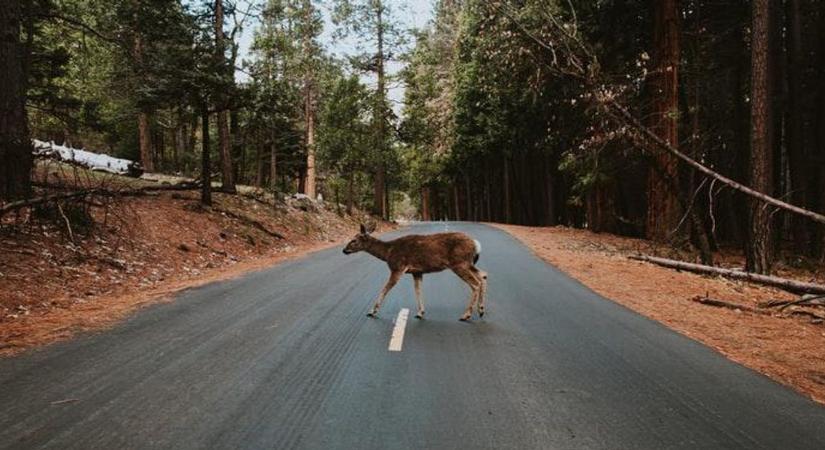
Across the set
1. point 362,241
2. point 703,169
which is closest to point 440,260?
point 362,241

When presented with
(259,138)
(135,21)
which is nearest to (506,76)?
(135,21)

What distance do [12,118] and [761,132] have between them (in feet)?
58.7

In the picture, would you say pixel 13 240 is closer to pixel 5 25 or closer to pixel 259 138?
pixel 5 25

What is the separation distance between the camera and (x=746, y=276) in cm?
1294

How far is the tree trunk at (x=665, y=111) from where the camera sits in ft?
56.0

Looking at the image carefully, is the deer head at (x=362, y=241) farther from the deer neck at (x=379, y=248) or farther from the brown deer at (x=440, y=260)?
the brown deer at (x=440, y=260)

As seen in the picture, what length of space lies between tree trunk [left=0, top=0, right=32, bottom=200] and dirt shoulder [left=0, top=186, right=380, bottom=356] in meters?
0.87

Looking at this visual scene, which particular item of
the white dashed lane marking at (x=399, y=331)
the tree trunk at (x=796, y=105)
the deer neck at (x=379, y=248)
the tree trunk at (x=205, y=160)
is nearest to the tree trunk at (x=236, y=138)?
the tree trunk at (x=205, y=160)

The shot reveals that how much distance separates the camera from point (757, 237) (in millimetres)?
14297

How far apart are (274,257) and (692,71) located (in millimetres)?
17688

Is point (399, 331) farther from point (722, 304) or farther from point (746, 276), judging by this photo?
point (746, 276)

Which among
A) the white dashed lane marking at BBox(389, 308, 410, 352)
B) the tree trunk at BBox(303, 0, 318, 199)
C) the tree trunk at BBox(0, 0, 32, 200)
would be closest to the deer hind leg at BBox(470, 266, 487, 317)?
the white dashed lane marking at BBox(389, 308, 410, 352)

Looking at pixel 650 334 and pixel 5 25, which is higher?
pixel 5 25

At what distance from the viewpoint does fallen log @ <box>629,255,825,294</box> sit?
35.9ft
